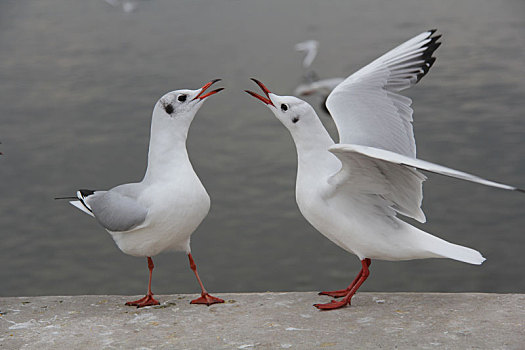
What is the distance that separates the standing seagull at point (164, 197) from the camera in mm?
3555

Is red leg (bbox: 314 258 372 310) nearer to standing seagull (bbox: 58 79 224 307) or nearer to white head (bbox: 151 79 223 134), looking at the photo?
standing seagull (bbox: 58 79 224 307)

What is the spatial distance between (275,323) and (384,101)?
1.26 metres

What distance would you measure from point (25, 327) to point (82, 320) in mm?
273

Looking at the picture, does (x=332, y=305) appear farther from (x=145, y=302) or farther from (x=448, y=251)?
(x=145, y=302)

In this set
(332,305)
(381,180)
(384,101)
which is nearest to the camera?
(381,180)

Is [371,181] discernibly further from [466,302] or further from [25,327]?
[25,327]

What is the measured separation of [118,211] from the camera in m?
3.64

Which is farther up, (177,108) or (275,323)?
(177,108)

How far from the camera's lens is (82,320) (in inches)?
145

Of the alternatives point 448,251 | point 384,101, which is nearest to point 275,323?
point 448,251

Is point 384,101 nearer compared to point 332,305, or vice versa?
point 332,305

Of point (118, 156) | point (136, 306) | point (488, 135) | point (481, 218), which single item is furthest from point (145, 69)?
point (136, 306)

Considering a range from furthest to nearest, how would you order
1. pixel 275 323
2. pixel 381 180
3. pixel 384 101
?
pixel 384 101
pixel 275 323
pixel 381 180

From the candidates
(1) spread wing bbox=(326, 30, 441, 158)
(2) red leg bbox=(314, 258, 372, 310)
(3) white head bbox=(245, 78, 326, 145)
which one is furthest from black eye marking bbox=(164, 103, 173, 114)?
(2) red leg bbox=(314, 258, 372, 310)
